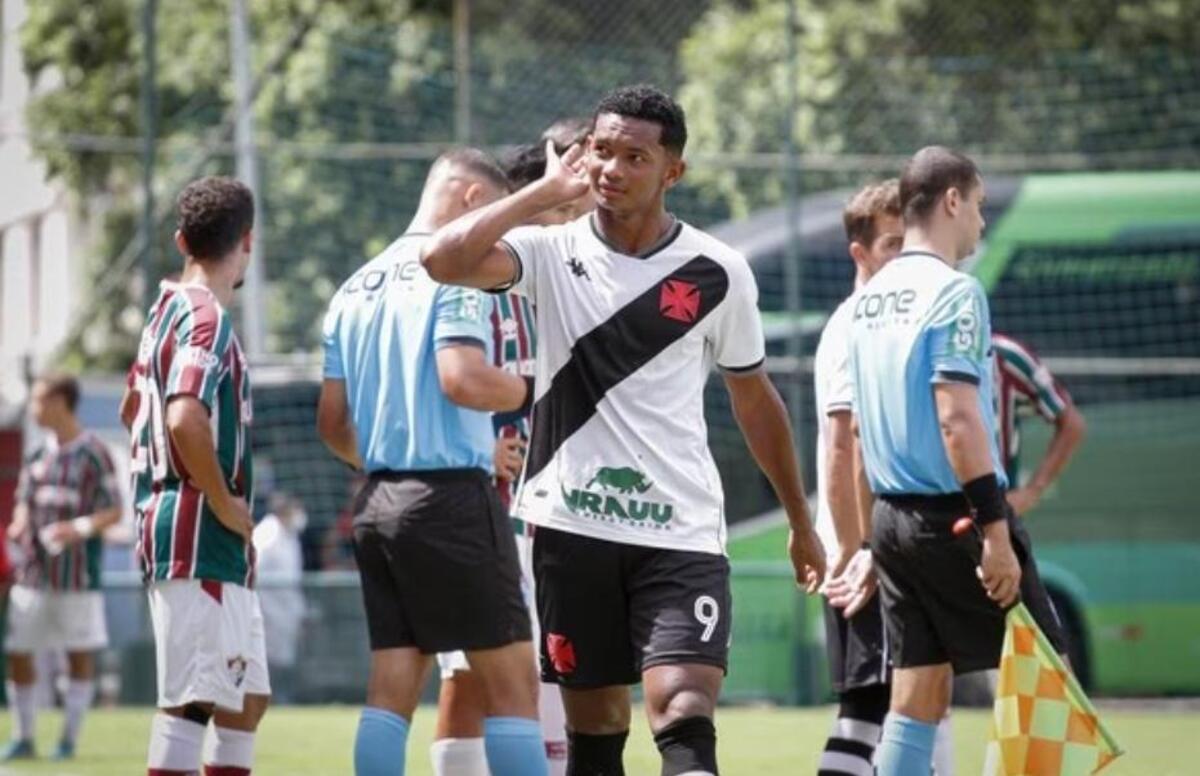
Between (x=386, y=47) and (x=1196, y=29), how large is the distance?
9648 mm

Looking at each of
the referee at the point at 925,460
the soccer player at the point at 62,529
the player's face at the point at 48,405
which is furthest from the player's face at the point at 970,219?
the player's face at the point at 48,405

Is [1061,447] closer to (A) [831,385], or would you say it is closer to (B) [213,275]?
(A) [831,385]

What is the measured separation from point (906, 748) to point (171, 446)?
8.15 feet

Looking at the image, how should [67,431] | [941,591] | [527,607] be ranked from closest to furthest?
[941,591] < [527,607] < [67,431]

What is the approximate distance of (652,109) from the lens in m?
7.02

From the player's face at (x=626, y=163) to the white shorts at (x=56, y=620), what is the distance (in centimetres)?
934

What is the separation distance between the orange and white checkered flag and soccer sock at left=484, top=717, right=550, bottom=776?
1422 millimetres

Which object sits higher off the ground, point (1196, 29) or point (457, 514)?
point (1196, 29)

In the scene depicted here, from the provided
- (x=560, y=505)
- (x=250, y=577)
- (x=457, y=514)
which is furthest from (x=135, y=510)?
(x=560, y=505)

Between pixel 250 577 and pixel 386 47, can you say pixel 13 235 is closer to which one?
pixel 386 47

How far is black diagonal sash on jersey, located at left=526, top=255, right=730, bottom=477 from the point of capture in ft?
23.2

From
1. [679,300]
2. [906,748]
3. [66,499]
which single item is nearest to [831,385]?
[906,748]

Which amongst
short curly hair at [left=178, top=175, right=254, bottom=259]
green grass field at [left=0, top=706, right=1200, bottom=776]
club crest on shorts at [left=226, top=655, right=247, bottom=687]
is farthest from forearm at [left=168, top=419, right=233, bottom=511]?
green grass field at [left=0, top=706, right=1200, bottom=776]

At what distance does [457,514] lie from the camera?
8.47 meters
